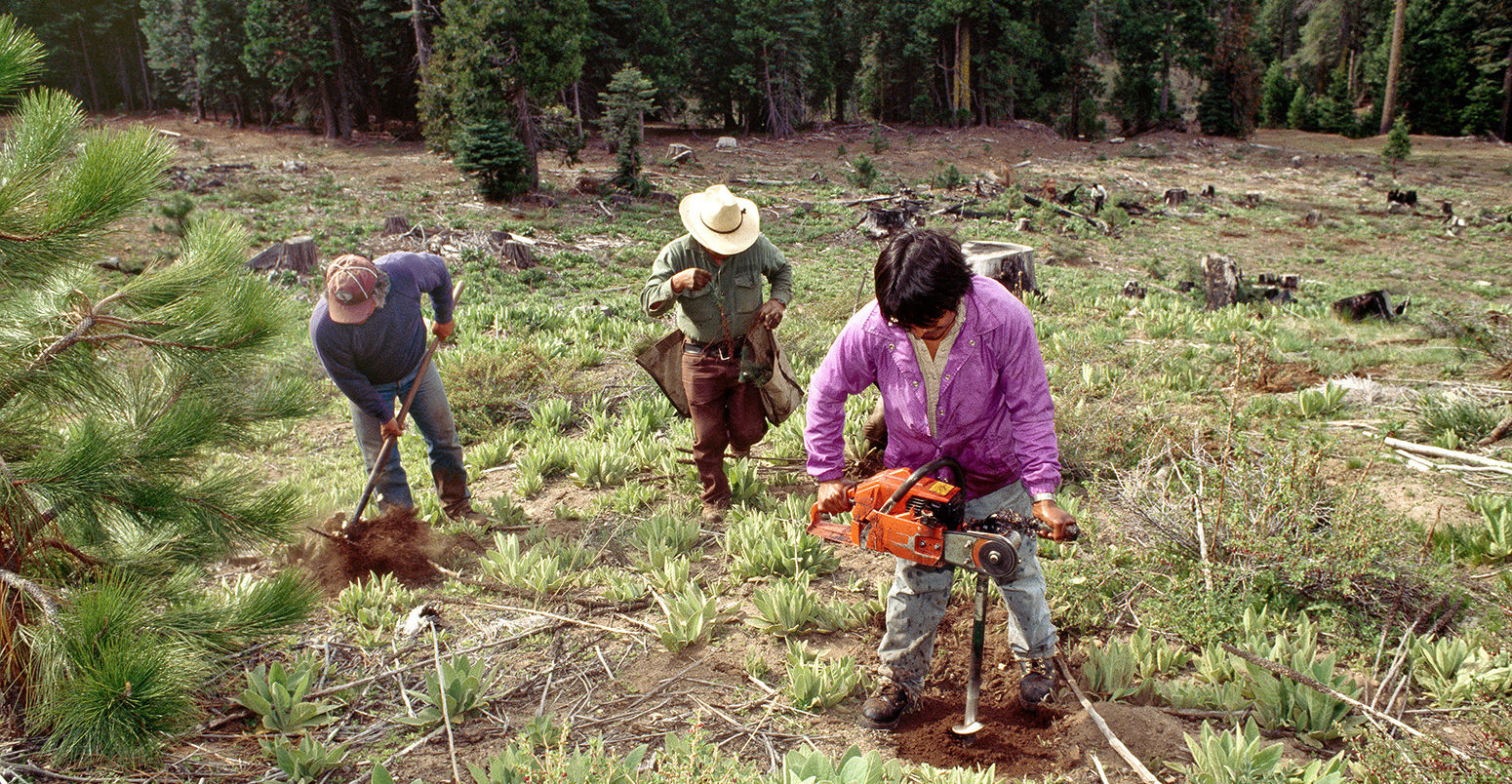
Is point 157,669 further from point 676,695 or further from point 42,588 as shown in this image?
point 676,695

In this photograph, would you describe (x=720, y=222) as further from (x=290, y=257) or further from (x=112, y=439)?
(x=290, y=257)

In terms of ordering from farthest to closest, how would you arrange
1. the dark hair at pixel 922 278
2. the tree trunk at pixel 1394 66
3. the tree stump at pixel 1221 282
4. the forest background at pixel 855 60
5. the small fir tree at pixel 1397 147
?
the tree trunk at pixel 1394 66
the forest background at pixel 855 60
the small fir tree at pixel 1397 147
the tree stump at pixel 1221 282
the dark hair at pixel 922 278

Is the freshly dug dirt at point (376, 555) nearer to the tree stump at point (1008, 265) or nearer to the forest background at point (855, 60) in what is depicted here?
the tree stump at point (1008, 265)

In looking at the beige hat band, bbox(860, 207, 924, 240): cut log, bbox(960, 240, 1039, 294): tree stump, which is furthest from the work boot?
bbox(860, 207, 924, 240): cut log

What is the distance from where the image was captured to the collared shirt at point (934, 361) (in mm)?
2969

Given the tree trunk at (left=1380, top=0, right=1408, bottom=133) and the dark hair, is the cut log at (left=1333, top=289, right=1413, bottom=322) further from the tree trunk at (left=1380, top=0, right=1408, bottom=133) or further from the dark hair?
the tree trunk at (left=1380, top=0, right=1408, bottom=133)

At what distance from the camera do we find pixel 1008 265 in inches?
365

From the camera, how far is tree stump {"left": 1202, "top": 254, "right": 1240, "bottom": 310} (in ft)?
36.1

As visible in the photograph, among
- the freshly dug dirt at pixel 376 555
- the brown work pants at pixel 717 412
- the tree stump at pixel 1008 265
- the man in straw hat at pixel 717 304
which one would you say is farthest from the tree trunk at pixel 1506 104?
the freshly dug dirt at pixel 376 555

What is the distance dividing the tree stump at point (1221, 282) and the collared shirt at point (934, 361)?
9496 millimetres

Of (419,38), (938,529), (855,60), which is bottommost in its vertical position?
(938,529)

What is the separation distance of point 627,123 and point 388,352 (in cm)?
1853

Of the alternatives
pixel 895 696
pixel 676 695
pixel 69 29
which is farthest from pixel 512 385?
pixel 69 29

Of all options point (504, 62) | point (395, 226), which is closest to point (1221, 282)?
point (395, 226)
